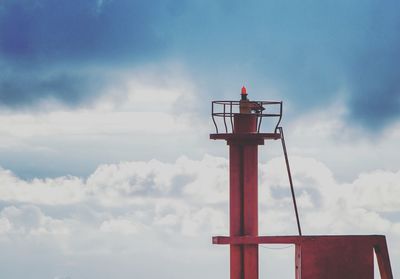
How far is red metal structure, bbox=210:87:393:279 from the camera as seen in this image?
→ 36750 mm

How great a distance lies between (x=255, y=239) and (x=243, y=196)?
1.39 m

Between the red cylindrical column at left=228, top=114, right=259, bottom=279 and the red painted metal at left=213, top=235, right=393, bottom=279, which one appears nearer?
the red painted metal at left=213, top=235, right=393, bottom=279

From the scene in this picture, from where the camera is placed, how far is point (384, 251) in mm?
37312

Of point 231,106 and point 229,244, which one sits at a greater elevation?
point 231,106

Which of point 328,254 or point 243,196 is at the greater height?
point 243,196

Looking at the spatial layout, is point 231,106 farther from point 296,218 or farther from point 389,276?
point 389,276

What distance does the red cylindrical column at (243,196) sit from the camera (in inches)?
1458

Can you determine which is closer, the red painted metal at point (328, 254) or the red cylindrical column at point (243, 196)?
the red painted metal at point (328, 254)

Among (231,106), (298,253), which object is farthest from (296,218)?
(231,106)

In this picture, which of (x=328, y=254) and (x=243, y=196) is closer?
(x=328, y=254)

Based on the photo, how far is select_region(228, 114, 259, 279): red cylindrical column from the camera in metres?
37.0

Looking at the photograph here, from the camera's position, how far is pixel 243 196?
37375mm

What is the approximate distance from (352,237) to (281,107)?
14.4 feet

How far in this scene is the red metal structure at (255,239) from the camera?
1447 inches
